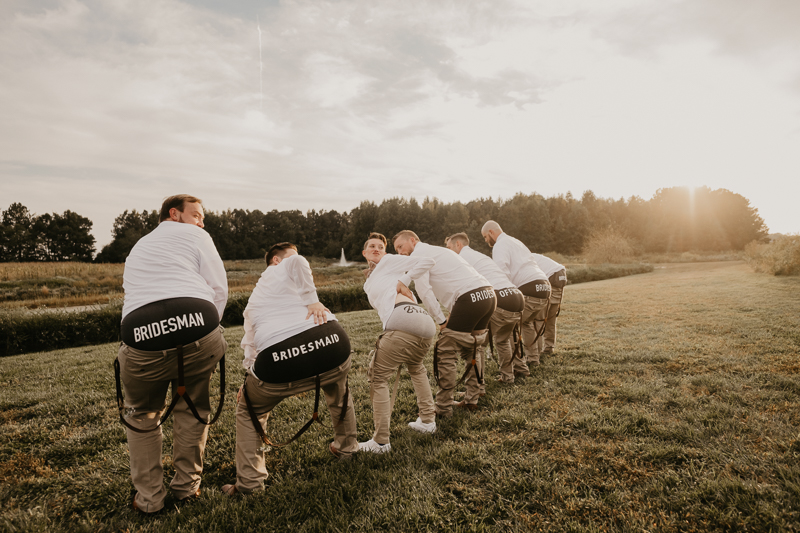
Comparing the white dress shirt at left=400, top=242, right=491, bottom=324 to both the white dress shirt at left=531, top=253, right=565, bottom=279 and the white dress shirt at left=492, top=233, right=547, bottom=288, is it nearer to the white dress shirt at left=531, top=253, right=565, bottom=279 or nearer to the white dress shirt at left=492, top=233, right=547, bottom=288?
the white dress shirt at left=492, top=233, right=547, bottom=288

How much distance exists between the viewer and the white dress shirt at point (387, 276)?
4.29m

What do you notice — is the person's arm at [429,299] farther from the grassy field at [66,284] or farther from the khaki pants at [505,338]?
→ the grassy field at [66,284]

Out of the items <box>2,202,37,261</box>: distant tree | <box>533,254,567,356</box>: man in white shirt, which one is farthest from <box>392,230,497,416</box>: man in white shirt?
<box>2,202,37,261</box>: distant tree

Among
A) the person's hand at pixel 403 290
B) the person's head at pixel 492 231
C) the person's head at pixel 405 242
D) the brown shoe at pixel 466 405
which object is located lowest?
the brown shoe at pixel 466 405

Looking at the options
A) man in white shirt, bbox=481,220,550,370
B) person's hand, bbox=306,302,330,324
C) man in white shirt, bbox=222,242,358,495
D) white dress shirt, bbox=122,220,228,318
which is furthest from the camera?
man in white shirt, bbox=481,220,550,370

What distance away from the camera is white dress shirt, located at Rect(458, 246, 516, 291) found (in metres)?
6.00

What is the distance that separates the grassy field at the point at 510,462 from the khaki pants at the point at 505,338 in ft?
1.18

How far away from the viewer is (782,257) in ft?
68.4

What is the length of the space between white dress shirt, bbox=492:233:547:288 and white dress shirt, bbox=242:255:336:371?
172 inches

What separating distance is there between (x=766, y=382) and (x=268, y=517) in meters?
6.65

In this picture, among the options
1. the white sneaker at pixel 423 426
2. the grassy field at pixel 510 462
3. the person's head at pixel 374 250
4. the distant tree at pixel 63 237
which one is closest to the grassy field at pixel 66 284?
the grassy field at pixel 510 462

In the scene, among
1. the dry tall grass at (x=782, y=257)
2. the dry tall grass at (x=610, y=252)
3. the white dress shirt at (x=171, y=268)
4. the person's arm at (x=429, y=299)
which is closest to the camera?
the white dress shirt at (x=171, y=268)

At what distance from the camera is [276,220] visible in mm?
86062

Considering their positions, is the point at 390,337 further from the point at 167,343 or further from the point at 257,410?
the point at 167,343
